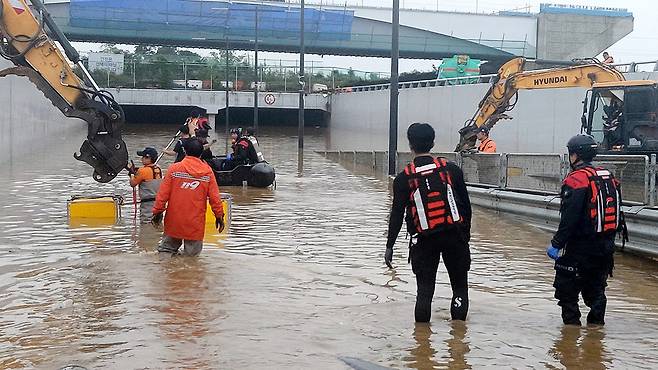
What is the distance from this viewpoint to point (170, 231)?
10438 mm

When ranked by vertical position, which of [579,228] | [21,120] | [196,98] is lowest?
[579,228]

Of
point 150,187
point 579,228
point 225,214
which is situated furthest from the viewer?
point 225,214

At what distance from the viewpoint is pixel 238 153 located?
75.8ft

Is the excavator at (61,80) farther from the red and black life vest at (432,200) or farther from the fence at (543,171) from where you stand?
the red and black life vest at (432,200)

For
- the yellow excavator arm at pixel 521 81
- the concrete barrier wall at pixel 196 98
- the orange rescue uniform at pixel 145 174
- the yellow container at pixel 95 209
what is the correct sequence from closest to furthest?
the orange rescue uniform at pixel 145 174 < the yellow container at pixel 95 209 < the yellow excavator arm at pixel 521 81 < the concrete barrier wall at pixel 196 98

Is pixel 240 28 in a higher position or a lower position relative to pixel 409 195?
higher

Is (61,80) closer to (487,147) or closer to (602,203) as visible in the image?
(602,203)

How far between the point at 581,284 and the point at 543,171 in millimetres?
8707

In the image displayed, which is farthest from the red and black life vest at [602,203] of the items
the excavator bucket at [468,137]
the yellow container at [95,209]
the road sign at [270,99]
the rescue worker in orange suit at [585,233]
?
the road sign at [270,99]

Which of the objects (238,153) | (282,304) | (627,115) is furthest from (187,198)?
(627,115)

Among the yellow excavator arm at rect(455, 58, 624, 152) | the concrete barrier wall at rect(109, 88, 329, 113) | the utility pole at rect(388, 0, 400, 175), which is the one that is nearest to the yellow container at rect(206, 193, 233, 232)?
the utility pole at rect(388, 0, 400, 175)

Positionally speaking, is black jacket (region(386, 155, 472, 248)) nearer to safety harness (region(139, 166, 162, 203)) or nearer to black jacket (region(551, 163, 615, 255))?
black jacket (region(551, 163, 615, 255))

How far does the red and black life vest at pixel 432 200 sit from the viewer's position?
24.3 feet

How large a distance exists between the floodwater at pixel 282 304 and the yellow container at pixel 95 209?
1.41 ft
